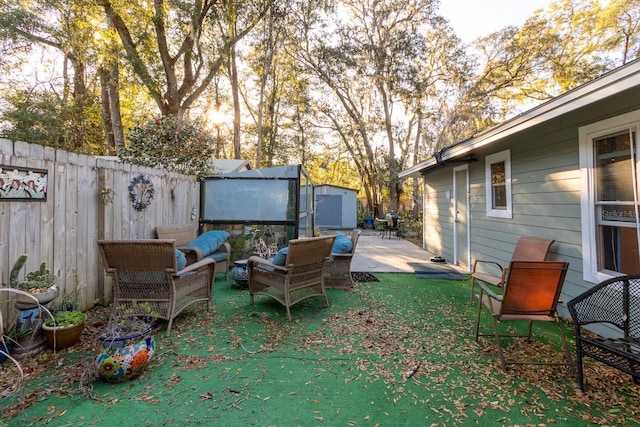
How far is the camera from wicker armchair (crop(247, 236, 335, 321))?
3273mm

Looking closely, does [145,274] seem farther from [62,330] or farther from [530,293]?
[530,293]

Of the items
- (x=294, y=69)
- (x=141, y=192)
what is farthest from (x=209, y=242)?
(x=294, y=69)

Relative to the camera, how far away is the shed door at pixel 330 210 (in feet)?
52.9

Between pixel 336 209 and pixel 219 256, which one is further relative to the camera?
pixel 336 209

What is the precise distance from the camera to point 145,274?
2873mm

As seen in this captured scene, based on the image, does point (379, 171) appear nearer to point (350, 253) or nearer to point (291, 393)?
point (350, 253)

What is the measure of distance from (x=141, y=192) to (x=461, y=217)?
19.5ft

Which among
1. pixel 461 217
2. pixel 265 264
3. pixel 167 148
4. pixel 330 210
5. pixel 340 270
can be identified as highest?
pixel 167 148

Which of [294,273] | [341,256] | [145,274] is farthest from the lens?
[341,256]

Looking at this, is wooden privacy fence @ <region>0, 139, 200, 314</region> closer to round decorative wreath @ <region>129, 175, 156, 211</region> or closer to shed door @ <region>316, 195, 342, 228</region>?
round decorative wreath @ <region>129, 175, 156, 211</region>

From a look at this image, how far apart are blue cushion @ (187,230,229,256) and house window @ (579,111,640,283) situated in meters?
4.91

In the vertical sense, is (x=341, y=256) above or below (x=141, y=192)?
below

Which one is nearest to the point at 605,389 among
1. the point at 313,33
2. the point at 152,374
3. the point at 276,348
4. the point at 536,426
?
the point at 536,426

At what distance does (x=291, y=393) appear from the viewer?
6.47 feet
